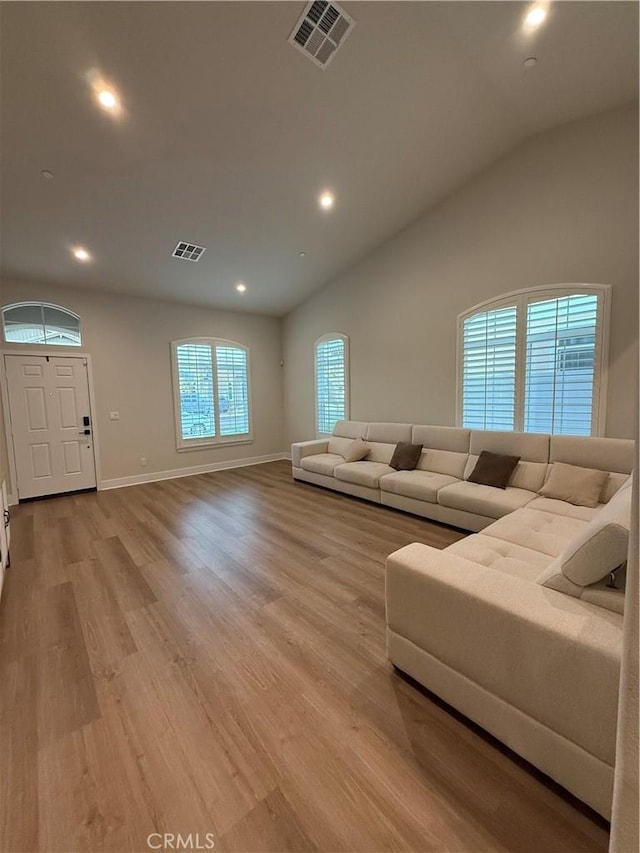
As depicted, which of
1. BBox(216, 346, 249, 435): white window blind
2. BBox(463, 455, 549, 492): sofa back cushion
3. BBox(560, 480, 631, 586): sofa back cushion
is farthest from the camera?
BBox(216, 346, 249, 435): white window blind

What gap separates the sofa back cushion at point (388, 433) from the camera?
486 centimetres

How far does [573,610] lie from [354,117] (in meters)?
3.87

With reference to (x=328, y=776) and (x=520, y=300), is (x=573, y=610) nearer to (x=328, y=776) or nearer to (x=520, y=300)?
(x=328, y=776)

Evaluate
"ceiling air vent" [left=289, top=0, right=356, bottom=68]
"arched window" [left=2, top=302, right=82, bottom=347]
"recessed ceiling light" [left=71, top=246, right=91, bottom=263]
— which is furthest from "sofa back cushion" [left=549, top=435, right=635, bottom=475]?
"arched window" [left=2, top=302, right=82, bottom=347]

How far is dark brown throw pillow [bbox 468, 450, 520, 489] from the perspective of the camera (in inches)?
139

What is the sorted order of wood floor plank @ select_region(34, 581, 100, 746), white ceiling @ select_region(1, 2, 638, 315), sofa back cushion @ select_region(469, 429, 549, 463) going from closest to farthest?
wood floor plank @ select_region(34, 581, 100, 746) < white ceiling @ select_region(1, 2, 638, 315) < sofa back cushion @ select_region(469, 429, 549, 463)

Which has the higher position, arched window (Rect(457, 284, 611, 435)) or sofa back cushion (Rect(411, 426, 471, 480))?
arched window (Rect(457, 284, 611, 435))

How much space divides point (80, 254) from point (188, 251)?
1279 millimetres

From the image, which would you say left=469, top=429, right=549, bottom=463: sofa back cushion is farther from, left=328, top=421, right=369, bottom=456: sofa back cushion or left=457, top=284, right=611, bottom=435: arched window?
left=328, top=421, right=369, bottom=456: sofa back cushion

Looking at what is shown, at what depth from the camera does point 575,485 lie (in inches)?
120

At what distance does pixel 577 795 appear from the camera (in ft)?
3.79

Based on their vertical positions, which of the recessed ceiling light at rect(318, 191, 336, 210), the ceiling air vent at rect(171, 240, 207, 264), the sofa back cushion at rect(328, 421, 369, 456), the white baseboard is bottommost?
the white baseboard

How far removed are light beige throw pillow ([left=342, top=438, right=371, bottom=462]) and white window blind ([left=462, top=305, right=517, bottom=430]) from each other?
1.40m

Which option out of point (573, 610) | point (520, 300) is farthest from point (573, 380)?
point (573, 610)
